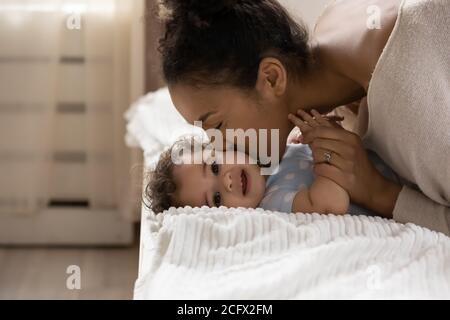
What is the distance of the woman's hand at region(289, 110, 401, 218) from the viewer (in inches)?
54.9

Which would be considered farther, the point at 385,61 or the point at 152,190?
the point at 152,190

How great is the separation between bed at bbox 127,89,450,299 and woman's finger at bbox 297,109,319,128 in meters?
0.25

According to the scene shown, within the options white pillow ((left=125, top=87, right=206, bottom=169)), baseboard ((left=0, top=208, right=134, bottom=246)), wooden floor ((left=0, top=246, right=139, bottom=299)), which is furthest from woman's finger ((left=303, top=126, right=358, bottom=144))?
baseboard ((left=0, top=208, right=134, bottom=246))

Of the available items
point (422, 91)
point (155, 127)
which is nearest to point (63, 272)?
point (155, 127)

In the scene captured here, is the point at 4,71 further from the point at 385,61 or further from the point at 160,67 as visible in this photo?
the point at 385,61

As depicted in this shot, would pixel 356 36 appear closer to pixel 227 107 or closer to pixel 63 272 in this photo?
pixel 227 107

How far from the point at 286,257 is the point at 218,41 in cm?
46

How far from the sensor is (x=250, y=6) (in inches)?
57.1

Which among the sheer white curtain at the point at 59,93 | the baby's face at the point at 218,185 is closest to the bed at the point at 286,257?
the baby's face at the point at 218,185

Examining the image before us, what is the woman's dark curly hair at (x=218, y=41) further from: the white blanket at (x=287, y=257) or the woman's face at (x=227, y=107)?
the white blanket at (x=287, y=257)

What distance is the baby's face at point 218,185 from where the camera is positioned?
4.58 feet

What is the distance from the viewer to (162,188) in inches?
56.4

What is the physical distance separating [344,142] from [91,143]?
3.99ft
